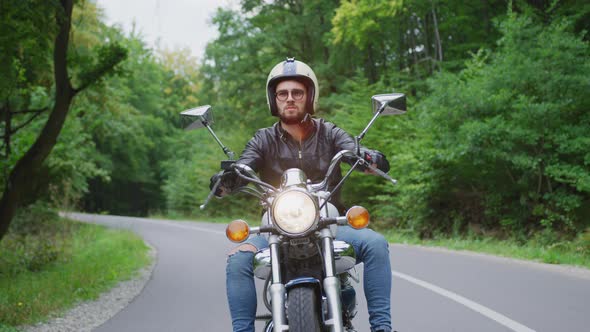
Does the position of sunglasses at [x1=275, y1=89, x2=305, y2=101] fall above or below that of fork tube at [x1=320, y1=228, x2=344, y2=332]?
above

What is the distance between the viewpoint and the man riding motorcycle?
140 inches

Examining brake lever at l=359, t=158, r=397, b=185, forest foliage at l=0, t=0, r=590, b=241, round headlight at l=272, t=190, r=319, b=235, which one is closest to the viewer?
round headlight at l=272, t=190, r=319, b=235

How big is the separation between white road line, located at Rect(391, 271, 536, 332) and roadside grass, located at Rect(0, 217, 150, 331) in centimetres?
417

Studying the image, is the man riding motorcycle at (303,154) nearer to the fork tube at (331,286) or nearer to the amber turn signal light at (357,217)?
the amber turn signal light at (357,217)

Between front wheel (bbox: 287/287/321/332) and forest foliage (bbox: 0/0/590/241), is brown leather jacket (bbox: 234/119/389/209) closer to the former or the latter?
front wheel (bbox: 287/287/321/332)

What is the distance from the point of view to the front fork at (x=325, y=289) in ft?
9.52

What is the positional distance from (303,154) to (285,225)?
40.1 inches

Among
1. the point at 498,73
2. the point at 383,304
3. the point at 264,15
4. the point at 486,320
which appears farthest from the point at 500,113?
the point at 264,15

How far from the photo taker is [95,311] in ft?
23.5

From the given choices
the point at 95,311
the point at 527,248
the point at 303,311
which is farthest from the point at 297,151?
the point at 527,248

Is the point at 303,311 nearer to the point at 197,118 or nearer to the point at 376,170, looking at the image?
the point at 376,170

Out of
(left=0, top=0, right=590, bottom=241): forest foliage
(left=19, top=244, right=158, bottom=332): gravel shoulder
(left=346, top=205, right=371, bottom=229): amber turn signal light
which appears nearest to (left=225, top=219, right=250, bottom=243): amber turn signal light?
(left=346, top=205, right=371, bottom=229): amber turn signal light

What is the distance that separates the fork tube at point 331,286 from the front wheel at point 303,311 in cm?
7

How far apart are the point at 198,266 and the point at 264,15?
19542 mm
